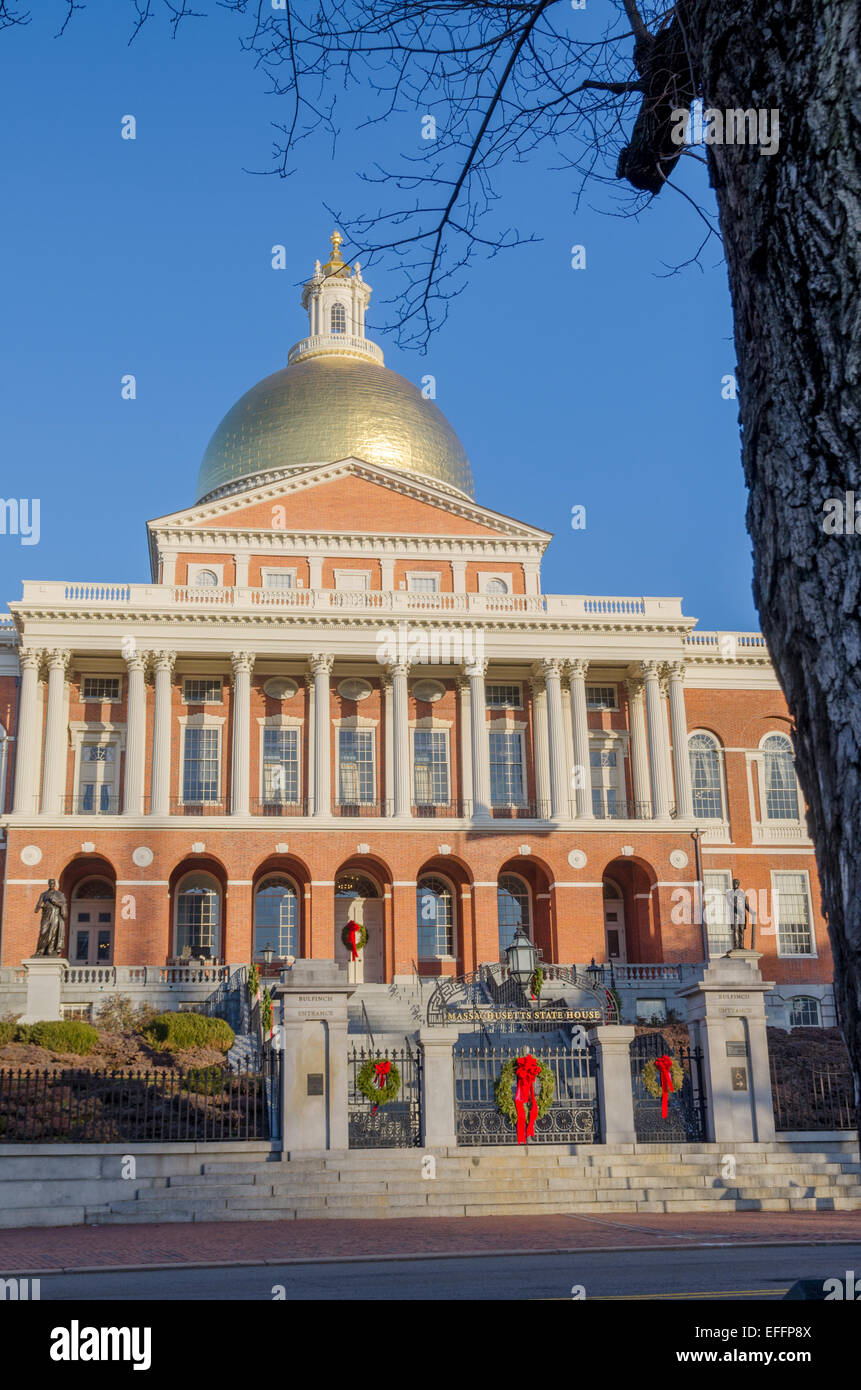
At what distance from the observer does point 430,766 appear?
48.9m

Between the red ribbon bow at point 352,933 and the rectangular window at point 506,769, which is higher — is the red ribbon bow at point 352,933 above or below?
below

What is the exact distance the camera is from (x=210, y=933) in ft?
155

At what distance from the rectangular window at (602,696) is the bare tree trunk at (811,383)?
47.1 m

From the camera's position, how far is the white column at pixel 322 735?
151 feet

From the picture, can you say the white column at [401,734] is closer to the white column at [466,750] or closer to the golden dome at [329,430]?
the white column at [466,750]

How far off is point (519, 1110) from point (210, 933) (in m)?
28.7

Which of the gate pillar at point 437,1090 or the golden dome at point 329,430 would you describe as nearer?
the gate pillar at point 437,1090

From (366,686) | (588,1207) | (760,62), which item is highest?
(366,686)

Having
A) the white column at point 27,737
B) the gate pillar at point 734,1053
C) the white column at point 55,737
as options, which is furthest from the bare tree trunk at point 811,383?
the white column at point 55,737

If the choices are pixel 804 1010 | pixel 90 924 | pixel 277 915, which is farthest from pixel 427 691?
pixel 804 1010

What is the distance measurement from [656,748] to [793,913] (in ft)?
27.4

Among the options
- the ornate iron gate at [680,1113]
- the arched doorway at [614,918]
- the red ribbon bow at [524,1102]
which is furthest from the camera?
the arched doorway at [614,918]
